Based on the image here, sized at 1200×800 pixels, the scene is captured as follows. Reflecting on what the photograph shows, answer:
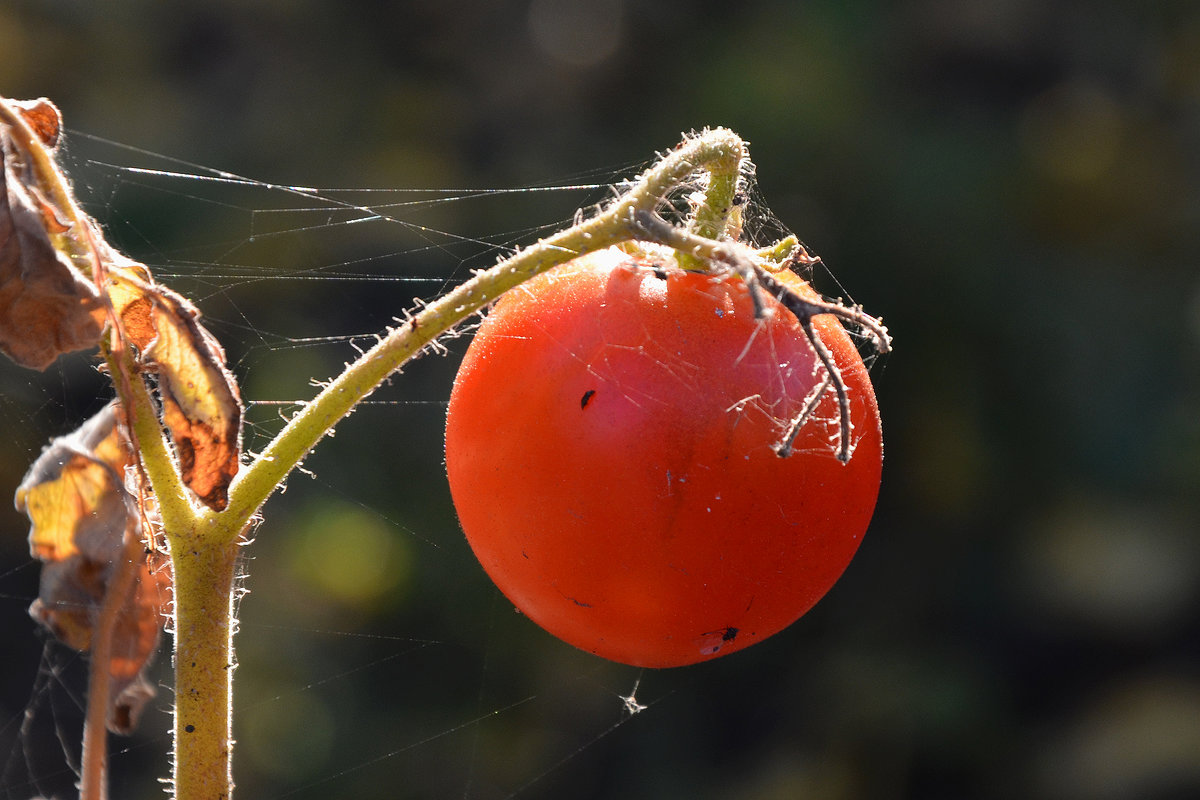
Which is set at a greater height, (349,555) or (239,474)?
(239,474)

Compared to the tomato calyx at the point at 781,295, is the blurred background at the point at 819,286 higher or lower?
lower

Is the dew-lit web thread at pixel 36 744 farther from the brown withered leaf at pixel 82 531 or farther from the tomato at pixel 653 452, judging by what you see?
the tomato at pixel 653 452

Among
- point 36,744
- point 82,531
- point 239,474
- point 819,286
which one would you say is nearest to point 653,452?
point 239,474

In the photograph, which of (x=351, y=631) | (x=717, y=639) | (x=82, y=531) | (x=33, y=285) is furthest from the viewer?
(x=351, y=631)

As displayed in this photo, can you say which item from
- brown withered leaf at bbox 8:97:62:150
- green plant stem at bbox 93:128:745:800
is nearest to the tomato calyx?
green plant stem at bbox 93:128:745:800

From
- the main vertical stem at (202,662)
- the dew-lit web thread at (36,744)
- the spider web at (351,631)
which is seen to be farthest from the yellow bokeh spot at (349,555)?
the main vertical stem at (202,662)

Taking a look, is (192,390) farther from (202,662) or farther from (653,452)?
(653,452)

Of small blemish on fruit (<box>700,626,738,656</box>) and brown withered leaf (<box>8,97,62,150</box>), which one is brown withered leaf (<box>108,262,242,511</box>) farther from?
small blemish on fruit (<box>700,626,738,656</box>)
